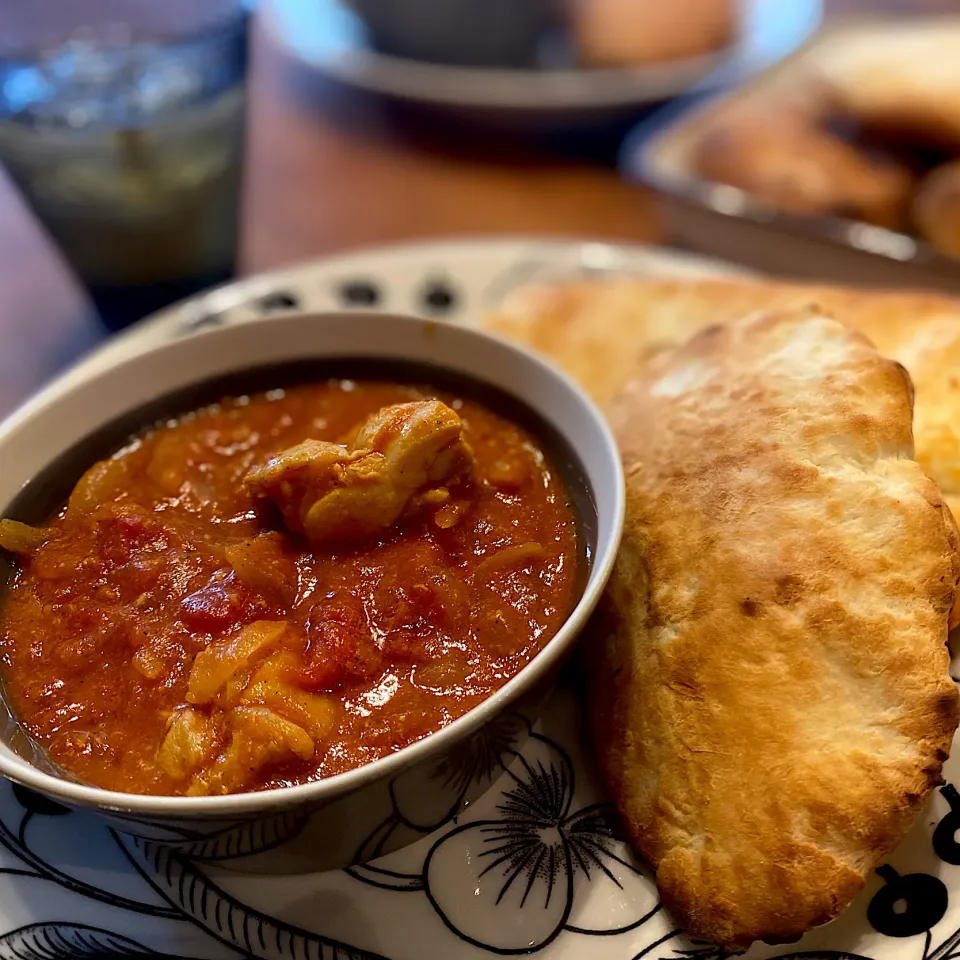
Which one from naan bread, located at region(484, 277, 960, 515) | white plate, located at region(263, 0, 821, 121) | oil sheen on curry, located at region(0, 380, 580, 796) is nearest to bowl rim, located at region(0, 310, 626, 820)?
oil sheen on curry, located at region(0, 380, 580, 796)

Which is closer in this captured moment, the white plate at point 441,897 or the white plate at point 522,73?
the white plate at point 441,897

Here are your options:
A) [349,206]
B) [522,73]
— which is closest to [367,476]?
[349,206]

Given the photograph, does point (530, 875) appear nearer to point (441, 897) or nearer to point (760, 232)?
point (441, 897)

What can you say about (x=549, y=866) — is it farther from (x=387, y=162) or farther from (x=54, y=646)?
(x=387, y=162)

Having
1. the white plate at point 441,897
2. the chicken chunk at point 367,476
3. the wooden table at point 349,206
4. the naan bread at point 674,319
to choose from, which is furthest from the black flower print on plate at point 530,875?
the wooden table at point 349,206

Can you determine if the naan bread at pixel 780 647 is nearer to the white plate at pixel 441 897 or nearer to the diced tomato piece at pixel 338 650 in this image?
the white plate at pixel 441 897

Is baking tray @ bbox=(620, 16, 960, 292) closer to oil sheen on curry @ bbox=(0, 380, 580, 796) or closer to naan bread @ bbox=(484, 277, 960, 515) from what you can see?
naan bread @ bbox=(484, 277, 960, 515)

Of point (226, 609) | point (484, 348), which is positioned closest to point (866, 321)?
point (484, 348)

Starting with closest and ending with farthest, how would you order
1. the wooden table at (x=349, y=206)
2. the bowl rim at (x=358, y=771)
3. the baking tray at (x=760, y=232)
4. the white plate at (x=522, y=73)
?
1. the bowl rim at (x=358, y=771)
2. the baking tray at (x=760, y=232)
3. the wooden table at (x=349, y=206)
4. the white plate at (x=522, y=73)
